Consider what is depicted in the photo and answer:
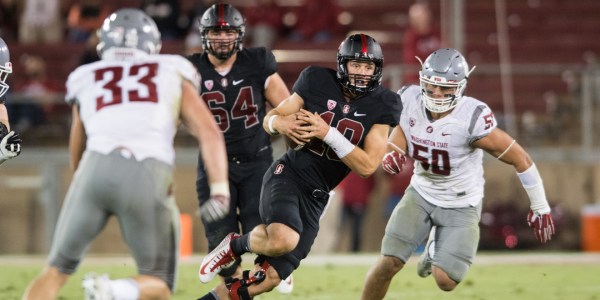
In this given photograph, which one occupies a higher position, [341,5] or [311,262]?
[341,5]

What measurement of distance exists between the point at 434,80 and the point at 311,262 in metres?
4.70

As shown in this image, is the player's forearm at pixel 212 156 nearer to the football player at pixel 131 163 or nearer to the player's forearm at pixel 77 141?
the football player at pixel 131 163

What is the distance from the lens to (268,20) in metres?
14.8

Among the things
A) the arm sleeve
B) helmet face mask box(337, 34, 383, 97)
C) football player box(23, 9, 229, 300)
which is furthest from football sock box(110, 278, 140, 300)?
the arm sleeve

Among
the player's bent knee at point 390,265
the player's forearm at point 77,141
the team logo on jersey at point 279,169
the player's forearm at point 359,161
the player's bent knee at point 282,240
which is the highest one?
the player's forearm at point 77,141

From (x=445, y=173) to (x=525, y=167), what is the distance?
20.0 inches

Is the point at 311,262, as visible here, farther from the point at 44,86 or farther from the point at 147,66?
the point at 147,66

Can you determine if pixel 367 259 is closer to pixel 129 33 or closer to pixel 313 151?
pixel 313 151

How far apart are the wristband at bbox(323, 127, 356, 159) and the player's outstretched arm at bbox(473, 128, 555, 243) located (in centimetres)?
104

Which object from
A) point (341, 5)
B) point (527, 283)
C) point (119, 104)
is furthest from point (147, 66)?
point (341, 5)

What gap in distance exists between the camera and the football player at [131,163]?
4.82 meters

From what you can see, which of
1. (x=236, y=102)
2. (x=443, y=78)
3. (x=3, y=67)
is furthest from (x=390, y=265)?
(x=3, y=67)

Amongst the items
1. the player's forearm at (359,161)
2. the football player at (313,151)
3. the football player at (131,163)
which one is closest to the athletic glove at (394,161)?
the football player at (313,151)

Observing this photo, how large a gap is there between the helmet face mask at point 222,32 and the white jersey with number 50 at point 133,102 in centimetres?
211
